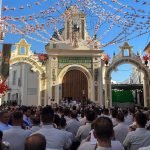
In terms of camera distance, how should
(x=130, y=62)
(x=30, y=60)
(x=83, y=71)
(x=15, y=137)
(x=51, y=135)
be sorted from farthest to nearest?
(x=130, y=62) < (x=30, y=60) < (x=83, y=71) < (x=15, y=137) < (x=51, y=135)

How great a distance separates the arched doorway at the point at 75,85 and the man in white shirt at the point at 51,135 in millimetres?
22581

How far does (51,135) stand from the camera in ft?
13.6

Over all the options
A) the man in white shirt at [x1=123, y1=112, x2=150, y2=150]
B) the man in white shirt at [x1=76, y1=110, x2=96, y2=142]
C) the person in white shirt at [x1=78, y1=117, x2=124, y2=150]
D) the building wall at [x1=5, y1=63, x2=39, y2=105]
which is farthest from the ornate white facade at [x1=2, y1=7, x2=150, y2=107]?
the person in white shirt at [x1=78, y1=117, x2=124, y2=150]

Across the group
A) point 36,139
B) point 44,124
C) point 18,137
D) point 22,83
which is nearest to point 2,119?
point 18,137

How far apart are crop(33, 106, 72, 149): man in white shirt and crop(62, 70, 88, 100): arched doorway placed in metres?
22.6

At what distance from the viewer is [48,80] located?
86.1 feet

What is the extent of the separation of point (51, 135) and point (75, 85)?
75.4ft

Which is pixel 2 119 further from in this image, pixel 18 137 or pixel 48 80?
pixel 48 80

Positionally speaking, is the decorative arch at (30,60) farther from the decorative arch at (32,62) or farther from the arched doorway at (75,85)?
the arched doorway at (75,85)

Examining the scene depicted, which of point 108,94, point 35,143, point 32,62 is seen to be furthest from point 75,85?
point 35,143

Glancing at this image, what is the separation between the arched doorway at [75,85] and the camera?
88.6 feet

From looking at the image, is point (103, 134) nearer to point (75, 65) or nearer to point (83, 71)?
point (75, 65)

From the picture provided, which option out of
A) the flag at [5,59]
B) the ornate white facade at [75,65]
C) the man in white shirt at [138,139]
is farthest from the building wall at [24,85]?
the man in white shirt at [138,139]

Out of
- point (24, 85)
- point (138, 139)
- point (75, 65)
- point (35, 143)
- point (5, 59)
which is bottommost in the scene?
point (138, 139)
